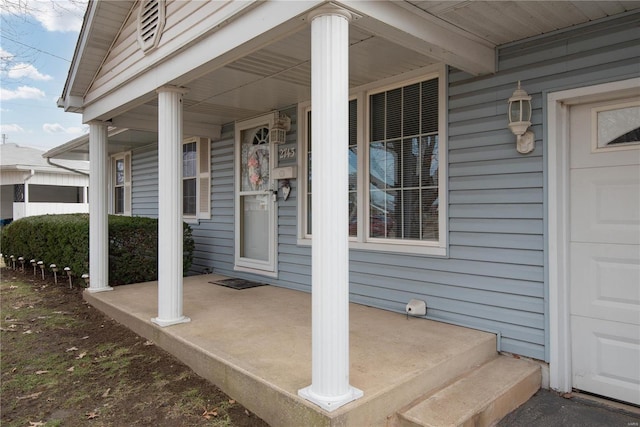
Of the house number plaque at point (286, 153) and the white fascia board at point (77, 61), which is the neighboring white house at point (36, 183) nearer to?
the white fascia board at point (77, 61)

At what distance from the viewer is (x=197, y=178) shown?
7070mm

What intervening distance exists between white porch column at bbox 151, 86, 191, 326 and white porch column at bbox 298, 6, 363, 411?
2.14m

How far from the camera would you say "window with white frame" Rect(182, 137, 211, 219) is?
6878 mm

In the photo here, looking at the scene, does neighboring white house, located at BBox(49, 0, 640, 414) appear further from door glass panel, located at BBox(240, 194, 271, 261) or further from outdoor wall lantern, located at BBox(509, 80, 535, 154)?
door glass panel, located at BBox(240, 194, 271, 261)

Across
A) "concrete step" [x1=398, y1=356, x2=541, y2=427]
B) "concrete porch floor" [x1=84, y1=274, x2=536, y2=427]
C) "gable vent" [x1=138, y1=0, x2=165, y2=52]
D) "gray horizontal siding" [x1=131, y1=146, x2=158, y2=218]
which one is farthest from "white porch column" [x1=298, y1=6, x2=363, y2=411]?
"gray horizontal siding" [x1=131, y1=146, x2=158, y2=218]

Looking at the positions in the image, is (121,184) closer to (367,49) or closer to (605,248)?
(367,49)

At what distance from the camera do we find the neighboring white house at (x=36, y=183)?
51.9ft

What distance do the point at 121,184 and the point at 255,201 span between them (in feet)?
18.0

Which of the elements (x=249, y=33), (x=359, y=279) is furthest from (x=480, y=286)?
(x=249, y=33)

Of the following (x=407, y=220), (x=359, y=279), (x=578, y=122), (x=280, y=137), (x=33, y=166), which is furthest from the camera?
(x=33, y=166)

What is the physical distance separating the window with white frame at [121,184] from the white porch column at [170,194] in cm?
608

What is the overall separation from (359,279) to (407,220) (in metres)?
0.85

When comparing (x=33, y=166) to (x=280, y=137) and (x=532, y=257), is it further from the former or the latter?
(x=532, y=257)

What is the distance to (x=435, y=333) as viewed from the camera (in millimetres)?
3447
